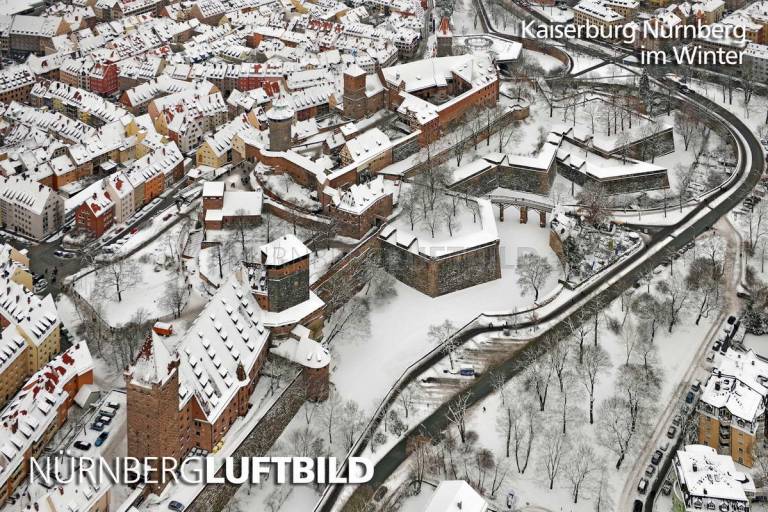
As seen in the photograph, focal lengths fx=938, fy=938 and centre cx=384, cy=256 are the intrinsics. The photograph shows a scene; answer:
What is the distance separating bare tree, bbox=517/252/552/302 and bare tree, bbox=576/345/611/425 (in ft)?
39.9

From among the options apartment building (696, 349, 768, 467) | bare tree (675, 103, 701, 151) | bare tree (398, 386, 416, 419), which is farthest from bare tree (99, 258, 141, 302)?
bare tree (675, 103, 701, 151)

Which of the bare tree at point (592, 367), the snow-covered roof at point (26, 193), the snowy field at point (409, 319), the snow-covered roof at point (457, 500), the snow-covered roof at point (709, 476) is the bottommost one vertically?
the bare tree at point (592, 367)

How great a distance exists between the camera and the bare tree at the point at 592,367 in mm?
95750

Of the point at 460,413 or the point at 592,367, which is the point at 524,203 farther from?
the point at 460,413

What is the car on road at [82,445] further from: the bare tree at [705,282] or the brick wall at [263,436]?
the bare tree at [705,282]

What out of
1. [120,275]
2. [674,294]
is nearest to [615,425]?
[674,294]

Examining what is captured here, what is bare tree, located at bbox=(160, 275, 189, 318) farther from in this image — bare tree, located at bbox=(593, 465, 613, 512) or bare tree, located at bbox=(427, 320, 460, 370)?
bare tree, located at bbox=(593, 465, 613, 512)

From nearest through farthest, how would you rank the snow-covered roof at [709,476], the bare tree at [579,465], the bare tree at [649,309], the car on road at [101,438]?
the snow-covered roof at [709,476] → the bare tree at [579,465] → the car on road at [101,438] → the bare tree at [649,309]

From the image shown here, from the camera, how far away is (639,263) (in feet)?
384

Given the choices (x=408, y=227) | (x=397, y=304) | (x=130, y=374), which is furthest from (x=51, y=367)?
(x=408, y=227)

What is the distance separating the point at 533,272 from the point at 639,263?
14.3 meters

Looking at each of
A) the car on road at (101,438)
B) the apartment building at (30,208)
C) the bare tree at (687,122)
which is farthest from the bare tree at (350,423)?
the bare tree at (687,122)

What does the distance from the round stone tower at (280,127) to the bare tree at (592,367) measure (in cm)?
5390

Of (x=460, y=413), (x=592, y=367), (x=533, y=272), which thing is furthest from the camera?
(x=533, y=272)
